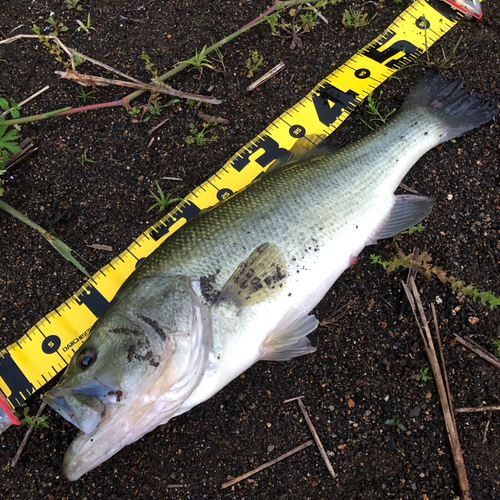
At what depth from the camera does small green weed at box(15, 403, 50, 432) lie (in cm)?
266

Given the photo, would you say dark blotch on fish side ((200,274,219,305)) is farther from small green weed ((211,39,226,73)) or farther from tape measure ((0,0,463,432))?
small green weed ((211,39,226,73))

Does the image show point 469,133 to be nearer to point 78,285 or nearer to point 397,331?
point 397,331

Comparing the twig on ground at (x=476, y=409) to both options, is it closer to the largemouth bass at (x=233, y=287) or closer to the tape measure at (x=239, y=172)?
the largemouth bass at (x=233, y=287)

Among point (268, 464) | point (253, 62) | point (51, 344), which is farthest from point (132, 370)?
point (253, 62)

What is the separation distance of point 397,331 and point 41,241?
3060 mm

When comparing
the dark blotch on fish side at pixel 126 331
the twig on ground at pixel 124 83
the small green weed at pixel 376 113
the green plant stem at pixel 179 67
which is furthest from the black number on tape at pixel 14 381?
the small green weed at pixel 376 113

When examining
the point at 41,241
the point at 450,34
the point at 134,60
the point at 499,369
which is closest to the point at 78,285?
the point at 41,241

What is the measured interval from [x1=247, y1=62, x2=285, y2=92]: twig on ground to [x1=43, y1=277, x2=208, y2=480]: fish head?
6.74 ft

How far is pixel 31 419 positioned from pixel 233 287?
1.90 m

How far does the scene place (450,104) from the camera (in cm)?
297

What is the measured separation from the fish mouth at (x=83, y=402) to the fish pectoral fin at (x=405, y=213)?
214cm

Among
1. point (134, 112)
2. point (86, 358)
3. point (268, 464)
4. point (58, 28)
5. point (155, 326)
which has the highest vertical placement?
point (58, 28)

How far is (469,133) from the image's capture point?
3.19 m

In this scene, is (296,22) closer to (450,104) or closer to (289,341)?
(450,104)
